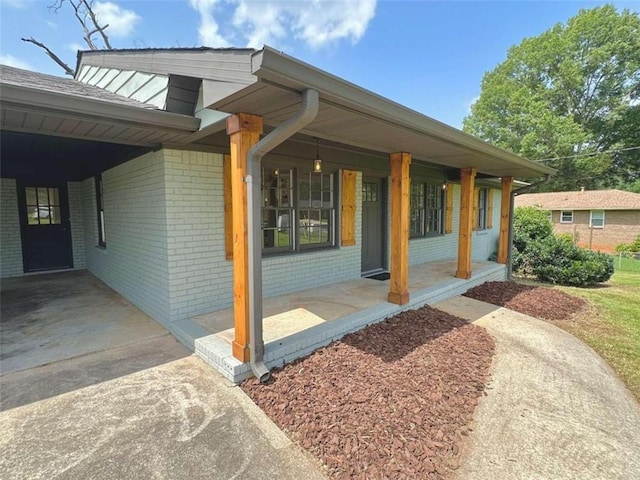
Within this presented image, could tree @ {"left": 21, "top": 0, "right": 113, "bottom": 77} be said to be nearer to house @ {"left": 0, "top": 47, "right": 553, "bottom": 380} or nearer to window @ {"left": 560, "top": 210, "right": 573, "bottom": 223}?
house @ {"left": 0, "top": 47, "right": 553, "bottom": 380}

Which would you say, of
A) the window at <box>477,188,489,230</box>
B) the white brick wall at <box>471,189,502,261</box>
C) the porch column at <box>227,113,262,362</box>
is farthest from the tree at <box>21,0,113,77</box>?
the white brick wall at <box>471,189,502,261</box>

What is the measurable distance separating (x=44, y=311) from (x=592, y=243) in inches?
1061

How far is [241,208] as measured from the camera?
109 inches

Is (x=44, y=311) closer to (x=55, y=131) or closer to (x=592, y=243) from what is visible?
(x=55, y=131)

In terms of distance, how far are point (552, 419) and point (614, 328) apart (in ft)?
11.6

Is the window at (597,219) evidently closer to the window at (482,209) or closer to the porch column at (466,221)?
the window at (482,209)

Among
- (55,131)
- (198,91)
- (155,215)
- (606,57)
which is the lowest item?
(155,215)

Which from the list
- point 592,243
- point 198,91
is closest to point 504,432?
point 198,91


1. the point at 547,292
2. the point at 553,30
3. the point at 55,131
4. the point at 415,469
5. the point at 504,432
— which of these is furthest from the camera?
the point at 553,30

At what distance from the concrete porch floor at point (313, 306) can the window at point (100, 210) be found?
400 centimetres

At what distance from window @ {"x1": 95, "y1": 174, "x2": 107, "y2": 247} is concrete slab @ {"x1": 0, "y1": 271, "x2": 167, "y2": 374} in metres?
0.99

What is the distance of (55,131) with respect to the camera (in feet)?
10.5

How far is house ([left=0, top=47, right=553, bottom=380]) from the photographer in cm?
273

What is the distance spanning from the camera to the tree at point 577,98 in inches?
767
